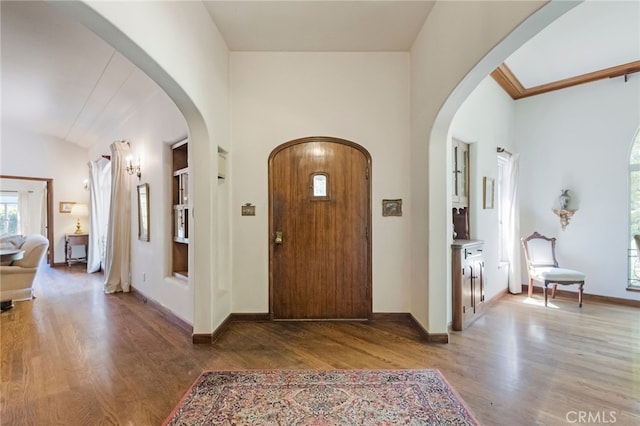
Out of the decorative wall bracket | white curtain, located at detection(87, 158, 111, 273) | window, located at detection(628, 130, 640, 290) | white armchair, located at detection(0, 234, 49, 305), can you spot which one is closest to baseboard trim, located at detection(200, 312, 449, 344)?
the decorative wall bracket

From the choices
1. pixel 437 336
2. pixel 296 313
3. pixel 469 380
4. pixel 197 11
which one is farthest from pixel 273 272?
pixel 197 11

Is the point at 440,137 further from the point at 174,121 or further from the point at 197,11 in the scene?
the point at 174,121

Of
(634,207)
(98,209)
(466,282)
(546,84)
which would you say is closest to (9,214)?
(98,209)

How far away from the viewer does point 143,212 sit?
429 cm

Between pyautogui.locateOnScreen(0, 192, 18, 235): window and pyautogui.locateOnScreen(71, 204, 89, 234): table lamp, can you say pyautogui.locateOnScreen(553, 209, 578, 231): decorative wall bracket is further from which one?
pyautogui.locateOnScreen(0, 192, 18, 235): window

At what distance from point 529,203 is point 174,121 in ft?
18.4

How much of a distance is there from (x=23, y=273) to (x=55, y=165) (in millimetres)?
4009

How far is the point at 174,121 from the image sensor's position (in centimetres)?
350

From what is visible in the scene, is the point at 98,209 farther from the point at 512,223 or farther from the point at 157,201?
the point at 512,223

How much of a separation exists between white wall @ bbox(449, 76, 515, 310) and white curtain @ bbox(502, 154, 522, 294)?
25 centimetres

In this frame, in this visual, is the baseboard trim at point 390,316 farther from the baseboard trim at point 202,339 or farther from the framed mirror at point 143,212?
the framed mirror at point 143,212

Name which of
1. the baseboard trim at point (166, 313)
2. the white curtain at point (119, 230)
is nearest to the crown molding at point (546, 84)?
the baseboard trim at point (166, 313)

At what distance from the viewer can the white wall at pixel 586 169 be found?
411 centimetres

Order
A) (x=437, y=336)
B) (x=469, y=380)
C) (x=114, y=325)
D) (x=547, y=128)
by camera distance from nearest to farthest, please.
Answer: (x=469, y=380), (x=437, y=336), (x=114, y=325), (x=547, y=128)
